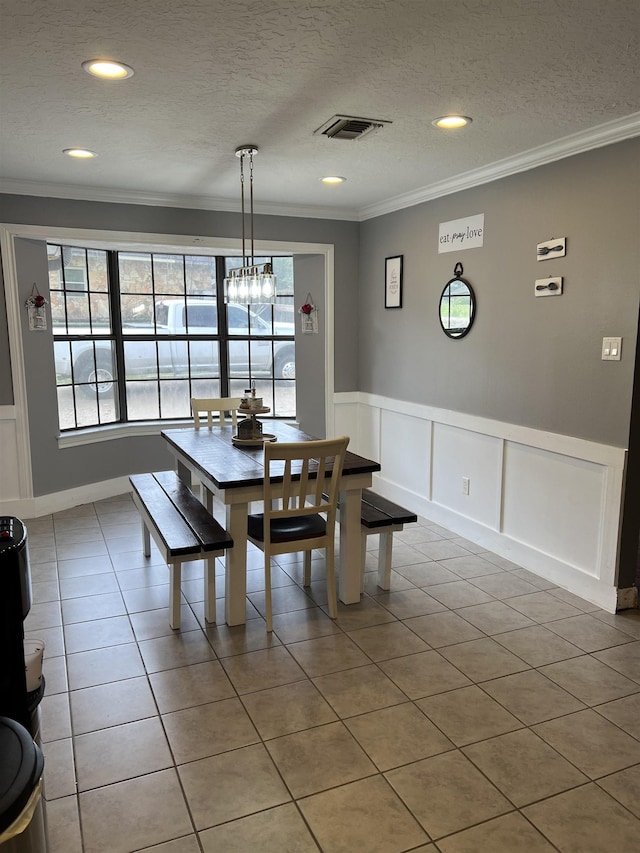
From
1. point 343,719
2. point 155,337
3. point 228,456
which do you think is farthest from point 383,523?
point 155,337

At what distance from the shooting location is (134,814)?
6.30ft

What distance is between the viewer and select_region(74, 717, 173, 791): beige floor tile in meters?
2.09

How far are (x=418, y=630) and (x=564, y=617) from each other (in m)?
0.78

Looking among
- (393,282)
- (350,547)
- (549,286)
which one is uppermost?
(393,282)

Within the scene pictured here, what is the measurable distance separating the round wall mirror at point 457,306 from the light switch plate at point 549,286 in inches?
23.2

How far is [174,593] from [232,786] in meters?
1.11

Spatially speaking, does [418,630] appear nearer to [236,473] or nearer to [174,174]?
[236,473]

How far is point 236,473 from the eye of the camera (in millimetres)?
3109

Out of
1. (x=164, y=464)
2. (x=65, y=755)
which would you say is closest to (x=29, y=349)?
(x=164, y=464)

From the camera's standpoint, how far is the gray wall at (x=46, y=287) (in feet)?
14.8

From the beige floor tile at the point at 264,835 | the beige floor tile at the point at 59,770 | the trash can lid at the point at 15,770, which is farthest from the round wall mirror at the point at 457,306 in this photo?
the trash can lid at the point at 15,770

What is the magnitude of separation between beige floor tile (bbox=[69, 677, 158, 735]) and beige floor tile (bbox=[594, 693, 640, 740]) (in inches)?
68.7

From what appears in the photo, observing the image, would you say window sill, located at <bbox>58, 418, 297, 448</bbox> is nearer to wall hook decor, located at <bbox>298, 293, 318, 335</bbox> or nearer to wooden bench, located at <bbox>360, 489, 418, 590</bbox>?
wall hook decor, located at <bbox>298, 293, 318, 335</bbox>

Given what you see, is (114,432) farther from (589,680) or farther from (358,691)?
(589,680)
